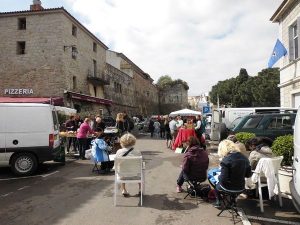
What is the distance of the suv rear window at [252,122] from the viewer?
14.0 metres

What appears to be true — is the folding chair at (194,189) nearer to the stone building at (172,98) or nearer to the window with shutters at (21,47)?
the window with shutters at (21,47)

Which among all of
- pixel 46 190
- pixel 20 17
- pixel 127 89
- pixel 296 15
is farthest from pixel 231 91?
pixel 46 190

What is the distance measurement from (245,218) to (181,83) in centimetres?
9186

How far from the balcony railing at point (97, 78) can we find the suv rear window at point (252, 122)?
25.0 m

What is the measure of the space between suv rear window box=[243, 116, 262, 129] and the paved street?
440 centimetres

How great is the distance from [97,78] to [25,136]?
88.4 ft

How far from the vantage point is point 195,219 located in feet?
21.3

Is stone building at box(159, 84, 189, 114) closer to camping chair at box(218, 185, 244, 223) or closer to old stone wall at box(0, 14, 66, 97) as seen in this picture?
old stone wall at box(0, 14, 66, 97)

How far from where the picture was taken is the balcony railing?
3740 cm

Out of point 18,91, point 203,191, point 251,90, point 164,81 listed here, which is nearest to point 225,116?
point 203,191

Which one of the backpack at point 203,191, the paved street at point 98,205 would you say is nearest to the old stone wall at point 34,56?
the paved street at point 98,205

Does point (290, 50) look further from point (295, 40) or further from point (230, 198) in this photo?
point (230, 198)

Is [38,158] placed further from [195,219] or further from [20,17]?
[20,17]

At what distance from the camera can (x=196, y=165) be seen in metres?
7.84
